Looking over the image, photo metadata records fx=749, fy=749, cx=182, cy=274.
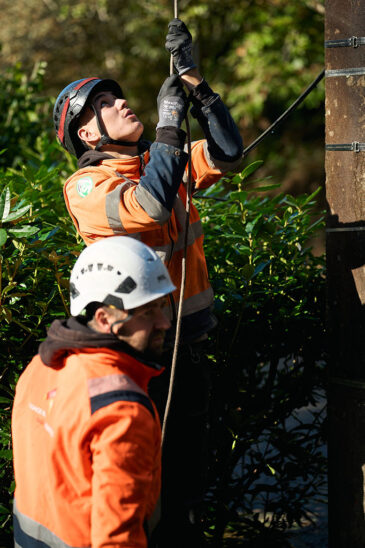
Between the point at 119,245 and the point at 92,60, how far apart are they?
579 inches

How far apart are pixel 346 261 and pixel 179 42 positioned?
3.67 ft

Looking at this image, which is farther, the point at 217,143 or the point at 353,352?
the point at 353,352

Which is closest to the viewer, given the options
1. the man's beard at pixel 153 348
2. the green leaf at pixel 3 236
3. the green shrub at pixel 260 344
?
the man's beard at pixel 153 348

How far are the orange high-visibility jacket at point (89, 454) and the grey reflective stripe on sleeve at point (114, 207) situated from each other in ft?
2.29

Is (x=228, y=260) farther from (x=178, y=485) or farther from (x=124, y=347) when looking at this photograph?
(x=124, y=347)

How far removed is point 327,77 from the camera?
3.07m

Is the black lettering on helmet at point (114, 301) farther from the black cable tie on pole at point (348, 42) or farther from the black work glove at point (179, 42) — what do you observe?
the black cable tie on pole at point (348, 42)

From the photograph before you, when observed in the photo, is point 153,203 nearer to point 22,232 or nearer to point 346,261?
point 22,232

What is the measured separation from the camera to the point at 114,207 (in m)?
2.60

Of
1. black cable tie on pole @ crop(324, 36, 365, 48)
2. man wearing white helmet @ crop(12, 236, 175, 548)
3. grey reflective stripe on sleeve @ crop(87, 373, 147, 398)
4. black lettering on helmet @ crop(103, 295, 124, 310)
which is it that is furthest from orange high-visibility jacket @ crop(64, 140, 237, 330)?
grey reflective stripe on sleeve @ crop(87, 373, 147, 398)

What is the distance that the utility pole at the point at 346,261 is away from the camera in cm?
302

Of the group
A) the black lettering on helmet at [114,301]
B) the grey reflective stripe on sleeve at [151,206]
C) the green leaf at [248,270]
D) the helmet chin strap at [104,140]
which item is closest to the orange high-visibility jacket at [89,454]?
the black lettering on helmet at [114,301]

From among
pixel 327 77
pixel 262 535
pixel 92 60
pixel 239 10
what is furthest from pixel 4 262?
pixel 92 60

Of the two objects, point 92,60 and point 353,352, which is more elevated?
point 92,60
